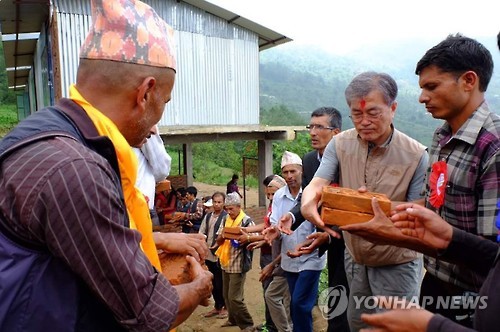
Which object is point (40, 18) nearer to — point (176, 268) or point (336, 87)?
point (176, 268)

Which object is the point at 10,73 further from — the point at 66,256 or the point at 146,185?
the point at 66,256

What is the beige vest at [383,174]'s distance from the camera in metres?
2.86

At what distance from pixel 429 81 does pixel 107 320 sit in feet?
6.80

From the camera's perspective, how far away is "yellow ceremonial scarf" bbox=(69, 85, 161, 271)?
1.43 meters

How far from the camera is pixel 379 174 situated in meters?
2.93

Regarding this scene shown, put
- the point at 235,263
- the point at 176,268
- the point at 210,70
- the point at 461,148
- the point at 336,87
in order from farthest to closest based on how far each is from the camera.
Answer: the point at 336,87 → the point at 210,70 → the point at 235,263 → the point at 461,148 → the point at 176,268

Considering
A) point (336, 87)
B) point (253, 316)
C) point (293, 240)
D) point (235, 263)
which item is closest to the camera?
point (293, 240)

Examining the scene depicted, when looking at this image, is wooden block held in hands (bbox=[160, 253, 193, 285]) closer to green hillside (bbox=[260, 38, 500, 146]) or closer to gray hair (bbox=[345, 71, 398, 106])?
gray hair (bbox=[345, 71, 398, 106])

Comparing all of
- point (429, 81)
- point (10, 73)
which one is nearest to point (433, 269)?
point (429, 81)

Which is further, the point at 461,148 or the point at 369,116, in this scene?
the point at 369,116

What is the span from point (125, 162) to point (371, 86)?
2.04 meters

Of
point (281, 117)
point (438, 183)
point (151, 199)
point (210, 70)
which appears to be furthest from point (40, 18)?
point (281, 117)

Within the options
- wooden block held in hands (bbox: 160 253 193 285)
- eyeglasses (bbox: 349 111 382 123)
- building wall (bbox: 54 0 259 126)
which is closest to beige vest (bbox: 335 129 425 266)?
eyeglasses (bbox: 349 111 382 123)

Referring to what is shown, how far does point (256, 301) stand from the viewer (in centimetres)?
739
